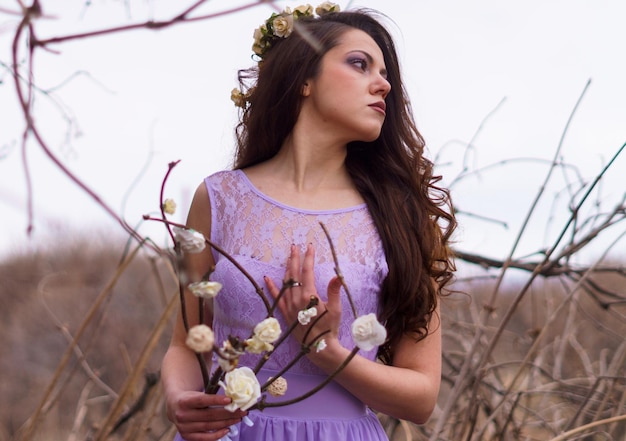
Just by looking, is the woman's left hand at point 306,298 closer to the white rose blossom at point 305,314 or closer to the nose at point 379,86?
the white rose blossom at point 305,314

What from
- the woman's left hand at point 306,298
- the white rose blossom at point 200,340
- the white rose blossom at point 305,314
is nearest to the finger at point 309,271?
the woman's left hand at point 306,298

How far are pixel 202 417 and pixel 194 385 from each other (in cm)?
30

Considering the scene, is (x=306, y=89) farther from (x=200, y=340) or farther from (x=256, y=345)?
(x=200, y=340)

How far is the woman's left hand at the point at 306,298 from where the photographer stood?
4.62ft

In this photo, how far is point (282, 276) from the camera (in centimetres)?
162

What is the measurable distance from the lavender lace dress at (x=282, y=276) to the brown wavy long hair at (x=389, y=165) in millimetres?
45

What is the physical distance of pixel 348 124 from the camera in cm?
173

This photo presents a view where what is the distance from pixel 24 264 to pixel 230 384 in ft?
25.5

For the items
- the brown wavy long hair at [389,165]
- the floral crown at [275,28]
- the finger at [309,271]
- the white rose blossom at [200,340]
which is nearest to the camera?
the white rose blossom at [200,340]

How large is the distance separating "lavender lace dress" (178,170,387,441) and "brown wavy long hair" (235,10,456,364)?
45mm

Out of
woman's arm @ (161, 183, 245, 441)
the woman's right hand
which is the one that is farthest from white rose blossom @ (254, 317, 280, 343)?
the woman's right hand

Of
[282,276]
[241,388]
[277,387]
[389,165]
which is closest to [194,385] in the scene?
[282,276]

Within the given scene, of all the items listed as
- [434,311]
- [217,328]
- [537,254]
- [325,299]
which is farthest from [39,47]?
[537,254]

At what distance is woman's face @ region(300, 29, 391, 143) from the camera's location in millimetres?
1727
